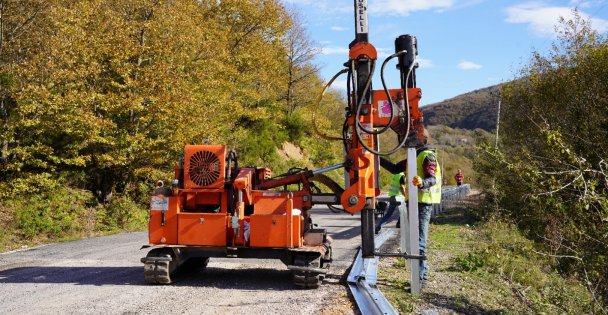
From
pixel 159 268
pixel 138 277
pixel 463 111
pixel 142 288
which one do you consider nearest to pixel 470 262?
pixel 159 268

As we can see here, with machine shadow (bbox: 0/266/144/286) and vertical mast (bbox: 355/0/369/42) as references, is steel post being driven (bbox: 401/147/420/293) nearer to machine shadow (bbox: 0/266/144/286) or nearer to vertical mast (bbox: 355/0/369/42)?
vertical mast (bbox: 355/0/369/42)

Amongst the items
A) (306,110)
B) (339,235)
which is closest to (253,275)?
(339,235)

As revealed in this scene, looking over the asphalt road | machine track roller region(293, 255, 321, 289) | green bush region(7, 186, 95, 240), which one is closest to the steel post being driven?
the asphalt road

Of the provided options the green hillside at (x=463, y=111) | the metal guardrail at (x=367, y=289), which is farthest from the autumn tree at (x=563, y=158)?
the green hillside at (x=463, y=111)

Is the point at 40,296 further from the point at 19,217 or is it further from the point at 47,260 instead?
the point at 19,217

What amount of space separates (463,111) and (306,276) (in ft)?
483

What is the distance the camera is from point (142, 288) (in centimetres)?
765

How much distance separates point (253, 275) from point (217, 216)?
148cm

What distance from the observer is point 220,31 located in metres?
28.8

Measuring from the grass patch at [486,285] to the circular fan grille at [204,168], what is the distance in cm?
296

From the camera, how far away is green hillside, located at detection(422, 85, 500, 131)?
130m

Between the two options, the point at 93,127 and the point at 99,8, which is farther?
the point at 99,8

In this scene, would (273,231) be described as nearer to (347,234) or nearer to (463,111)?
(347,234)

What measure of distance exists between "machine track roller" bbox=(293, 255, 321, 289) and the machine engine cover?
65.5 inches
